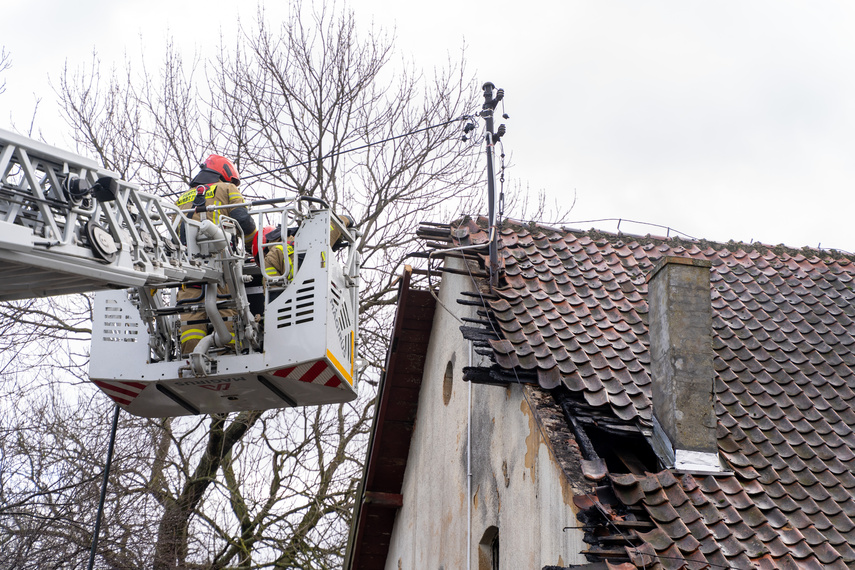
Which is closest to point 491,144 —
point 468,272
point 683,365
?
point 468,272

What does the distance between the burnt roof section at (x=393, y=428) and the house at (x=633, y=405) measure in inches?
3.2

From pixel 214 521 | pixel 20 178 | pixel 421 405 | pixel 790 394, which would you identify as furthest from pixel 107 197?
pixel 214 521

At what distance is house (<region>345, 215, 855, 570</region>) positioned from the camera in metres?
8.27

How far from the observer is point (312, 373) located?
32.0ft

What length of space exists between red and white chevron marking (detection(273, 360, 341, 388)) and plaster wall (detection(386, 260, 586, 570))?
1768 millimetres

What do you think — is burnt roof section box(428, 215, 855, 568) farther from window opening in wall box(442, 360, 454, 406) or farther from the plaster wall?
window opening in wall box(442, 360, 454, 406)

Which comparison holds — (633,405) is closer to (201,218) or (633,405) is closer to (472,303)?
(472,303)

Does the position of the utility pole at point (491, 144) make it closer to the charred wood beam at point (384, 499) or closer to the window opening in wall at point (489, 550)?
the window opening in wall at point (489, 550)

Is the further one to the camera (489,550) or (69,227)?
(489,550)

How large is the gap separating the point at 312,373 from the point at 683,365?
3.23 meters

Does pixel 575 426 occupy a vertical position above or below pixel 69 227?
below

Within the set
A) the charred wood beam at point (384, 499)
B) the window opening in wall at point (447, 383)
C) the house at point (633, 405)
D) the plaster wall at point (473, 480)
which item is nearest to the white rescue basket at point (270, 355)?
the house at point (633, 405)

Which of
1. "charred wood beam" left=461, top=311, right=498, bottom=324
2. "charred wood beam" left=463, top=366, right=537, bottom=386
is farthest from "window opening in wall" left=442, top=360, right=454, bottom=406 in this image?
"charred wood beam" left=463, top=366, right=537, bottom=386

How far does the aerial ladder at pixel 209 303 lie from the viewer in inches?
321
